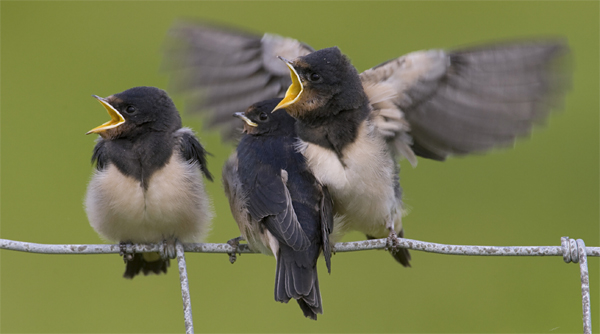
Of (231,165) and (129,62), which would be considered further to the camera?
(129,62)

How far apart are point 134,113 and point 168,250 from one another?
1.88 ft

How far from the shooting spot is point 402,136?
3725 mm

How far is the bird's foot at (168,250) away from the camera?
3.49 metres

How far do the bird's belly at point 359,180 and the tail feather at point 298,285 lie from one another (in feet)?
1.14

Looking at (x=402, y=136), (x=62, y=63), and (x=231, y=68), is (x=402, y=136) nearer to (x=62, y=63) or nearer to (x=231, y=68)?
(x=231, y=68)

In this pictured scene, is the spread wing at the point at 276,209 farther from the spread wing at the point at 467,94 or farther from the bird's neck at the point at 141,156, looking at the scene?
the spread wing at the point at 467,94

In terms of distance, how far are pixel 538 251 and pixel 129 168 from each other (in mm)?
1666

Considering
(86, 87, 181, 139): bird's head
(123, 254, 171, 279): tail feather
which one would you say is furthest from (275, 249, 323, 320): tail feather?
(123, 254, 171, 279): tail feather

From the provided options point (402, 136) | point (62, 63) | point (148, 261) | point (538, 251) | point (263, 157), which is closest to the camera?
point (538, 251)

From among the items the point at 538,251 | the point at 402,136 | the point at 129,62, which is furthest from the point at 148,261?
the point at 129,62

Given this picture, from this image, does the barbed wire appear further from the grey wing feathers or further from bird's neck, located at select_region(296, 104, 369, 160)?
bird's neck, located at select_region(296, 104, 369, 160)

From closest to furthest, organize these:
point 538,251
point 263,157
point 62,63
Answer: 1. point 538,251
2. point 263,157
3. point 62,63

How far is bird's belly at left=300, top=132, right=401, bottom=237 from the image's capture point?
11.1 ft

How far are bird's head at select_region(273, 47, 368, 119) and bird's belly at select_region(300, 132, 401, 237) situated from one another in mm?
150
